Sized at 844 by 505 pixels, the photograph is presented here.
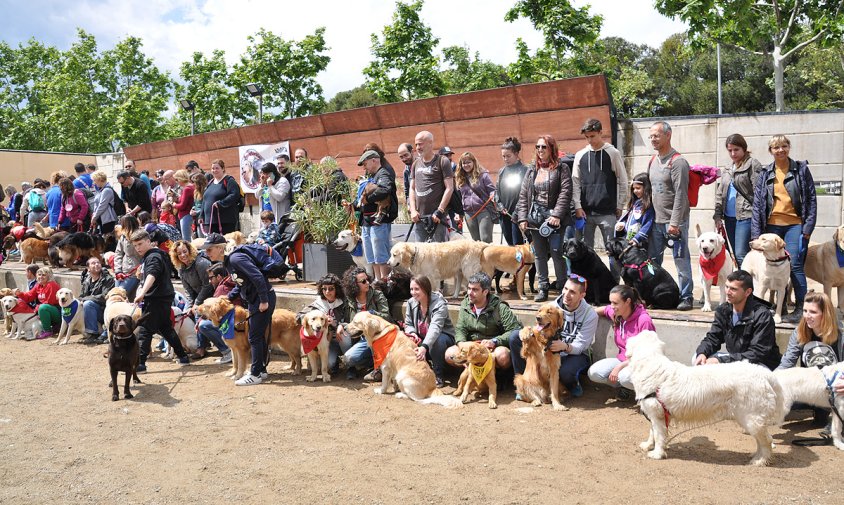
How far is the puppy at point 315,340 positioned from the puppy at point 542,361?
214cm

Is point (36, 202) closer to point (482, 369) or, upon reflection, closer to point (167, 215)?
point (167, 215)

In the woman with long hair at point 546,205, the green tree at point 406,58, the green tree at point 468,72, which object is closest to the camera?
the woman with long hair at point 546,205

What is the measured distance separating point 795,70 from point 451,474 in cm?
3781

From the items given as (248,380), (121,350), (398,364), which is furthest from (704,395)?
(121,350)

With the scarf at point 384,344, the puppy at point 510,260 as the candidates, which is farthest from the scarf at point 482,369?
the puppy at point 510,260

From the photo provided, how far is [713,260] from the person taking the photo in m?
5.99

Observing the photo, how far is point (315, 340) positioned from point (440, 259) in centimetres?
164

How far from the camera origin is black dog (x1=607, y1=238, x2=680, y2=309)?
6.45 metres

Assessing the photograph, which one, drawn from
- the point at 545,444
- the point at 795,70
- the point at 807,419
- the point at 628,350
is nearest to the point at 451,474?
the point at 545,444

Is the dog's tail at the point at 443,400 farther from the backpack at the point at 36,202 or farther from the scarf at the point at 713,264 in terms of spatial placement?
the backpack at the point at 36,202

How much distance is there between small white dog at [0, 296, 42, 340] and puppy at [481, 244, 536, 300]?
7419 mm

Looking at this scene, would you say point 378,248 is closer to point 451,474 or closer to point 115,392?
point 115,392

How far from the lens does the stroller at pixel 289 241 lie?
31.6 feet

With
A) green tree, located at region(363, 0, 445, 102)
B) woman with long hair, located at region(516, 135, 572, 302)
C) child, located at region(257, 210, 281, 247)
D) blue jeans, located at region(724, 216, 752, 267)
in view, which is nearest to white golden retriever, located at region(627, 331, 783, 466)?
blue jeans, located at region(724, 216, 752, 267)
